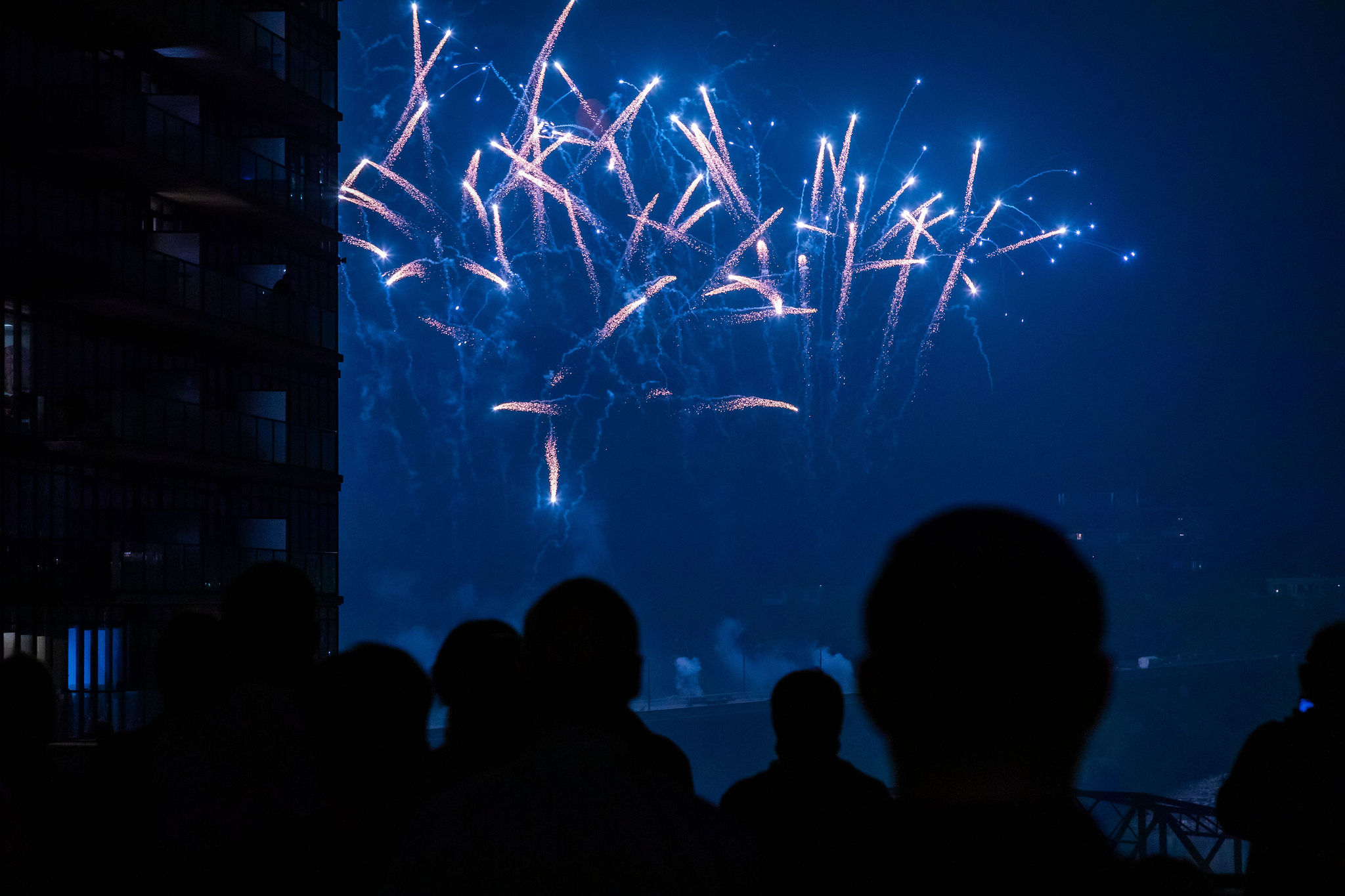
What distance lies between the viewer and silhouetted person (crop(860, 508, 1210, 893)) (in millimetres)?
1872

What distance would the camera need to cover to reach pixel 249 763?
467 cm

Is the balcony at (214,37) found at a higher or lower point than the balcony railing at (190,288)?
higher

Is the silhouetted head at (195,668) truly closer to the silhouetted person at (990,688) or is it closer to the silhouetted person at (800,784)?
the silhouetted person at (800,784)

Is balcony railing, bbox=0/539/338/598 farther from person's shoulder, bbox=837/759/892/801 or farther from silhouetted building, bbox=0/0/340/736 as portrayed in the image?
person's shoulder, bbox=837/759/892/801

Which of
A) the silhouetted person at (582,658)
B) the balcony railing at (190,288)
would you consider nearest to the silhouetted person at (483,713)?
the silhouetted person at (582,658)

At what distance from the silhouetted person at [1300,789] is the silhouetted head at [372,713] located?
2850 millimetres

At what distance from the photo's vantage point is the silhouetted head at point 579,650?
9.86 feet

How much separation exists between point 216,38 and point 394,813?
24.3m

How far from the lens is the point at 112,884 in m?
5.21

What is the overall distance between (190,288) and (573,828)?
2481 cm

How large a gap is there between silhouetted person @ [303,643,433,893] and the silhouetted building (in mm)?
19164

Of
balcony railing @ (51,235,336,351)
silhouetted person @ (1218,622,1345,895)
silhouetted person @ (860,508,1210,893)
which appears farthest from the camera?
balcony railing @ (51,235,336,351)

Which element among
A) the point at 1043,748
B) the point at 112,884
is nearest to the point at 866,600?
the point at 1043,748

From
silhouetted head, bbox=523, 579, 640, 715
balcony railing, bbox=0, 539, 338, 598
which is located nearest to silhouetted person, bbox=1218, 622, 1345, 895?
silhouetted head, bbox=523, 579, 640, 715
